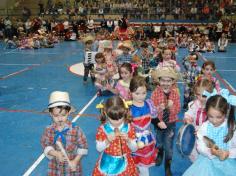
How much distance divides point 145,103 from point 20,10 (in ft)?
92.2

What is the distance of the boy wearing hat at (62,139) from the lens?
3629 mm

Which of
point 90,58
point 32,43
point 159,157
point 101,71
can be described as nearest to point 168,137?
point 159,157

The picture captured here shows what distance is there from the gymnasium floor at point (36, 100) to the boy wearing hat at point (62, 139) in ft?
5.24

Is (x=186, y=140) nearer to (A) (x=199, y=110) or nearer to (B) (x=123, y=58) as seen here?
(A) (x=199, y=110)

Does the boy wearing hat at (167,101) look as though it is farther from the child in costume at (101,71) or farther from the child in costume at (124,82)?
the child in costume at (101,71)

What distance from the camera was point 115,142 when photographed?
352 cm

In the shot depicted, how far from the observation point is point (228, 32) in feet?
72.9

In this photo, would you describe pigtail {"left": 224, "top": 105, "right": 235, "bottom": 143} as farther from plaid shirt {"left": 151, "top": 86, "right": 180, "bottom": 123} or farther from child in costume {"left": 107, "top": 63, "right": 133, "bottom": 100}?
child in costume {"left": 107, "top": 63, "right": 133, "bottom": 100}

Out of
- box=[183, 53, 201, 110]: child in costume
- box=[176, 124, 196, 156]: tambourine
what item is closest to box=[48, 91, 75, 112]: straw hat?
box=[176, 124, 196, 156]: tambourine

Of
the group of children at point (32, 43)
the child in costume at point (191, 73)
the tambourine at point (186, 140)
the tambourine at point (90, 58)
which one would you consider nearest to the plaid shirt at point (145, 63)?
the tambourine at point (90, 58)

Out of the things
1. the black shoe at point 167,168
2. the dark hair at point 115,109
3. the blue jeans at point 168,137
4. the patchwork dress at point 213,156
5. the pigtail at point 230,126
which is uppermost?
the dark hair at point 115,109

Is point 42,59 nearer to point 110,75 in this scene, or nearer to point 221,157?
point 110,75

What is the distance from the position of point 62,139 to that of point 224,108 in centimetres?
175

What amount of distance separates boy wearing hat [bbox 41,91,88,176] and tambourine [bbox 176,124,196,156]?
4.27ft
